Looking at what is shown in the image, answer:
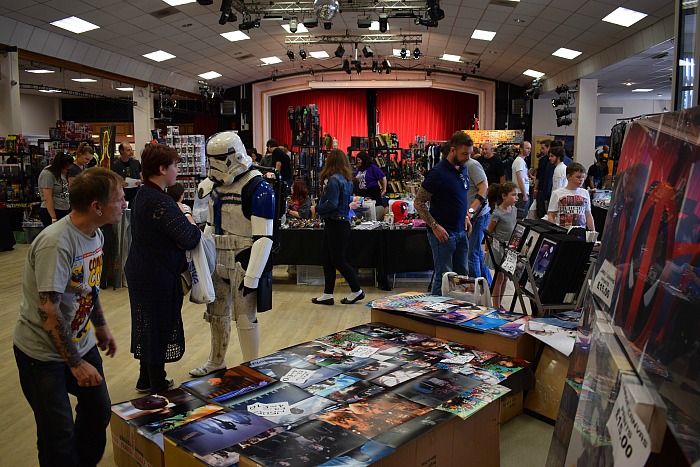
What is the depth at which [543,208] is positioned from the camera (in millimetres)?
10078

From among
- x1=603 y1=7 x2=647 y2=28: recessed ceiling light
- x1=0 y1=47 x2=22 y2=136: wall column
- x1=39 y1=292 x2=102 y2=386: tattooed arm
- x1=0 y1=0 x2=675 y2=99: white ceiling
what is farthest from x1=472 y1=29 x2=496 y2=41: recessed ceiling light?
x1=39 y1=292 x2=102 y2=386: tattooed arm

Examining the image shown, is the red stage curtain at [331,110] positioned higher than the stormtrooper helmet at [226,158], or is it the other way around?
the red stage curtain at [331,110]

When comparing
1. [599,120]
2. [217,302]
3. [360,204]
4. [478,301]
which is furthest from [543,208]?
[599,120]

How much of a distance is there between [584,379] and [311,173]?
9803 mm

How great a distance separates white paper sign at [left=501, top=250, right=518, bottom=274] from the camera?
349 cm

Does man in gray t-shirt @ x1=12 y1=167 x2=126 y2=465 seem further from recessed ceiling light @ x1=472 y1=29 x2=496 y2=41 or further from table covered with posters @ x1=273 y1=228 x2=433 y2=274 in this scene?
recessed ceiling light @ x1=472 y1=29 x2=496 y2=41

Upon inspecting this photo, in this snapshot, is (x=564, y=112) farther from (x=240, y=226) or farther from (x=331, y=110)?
(x=240, y=226)

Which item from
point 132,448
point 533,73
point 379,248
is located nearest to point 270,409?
point 132,448

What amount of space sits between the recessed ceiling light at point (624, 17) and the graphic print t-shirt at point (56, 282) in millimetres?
9975

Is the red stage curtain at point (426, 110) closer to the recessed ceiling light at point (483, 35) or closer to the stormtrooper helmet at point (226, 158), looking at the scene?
the recessed ceiling light at point (483, 35)

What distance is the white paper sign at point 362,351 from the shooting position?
119 inches

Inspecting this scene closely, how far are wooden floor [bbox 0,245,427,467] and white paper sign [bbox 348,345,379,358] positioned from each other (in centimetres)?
124

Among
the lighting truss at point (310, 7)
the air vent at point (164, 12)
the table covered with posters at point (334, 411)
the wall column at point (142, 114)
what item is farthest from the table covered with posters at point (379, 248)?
the wall column at point (142, 114)

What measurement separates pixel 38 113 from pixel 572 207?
2115 cm
